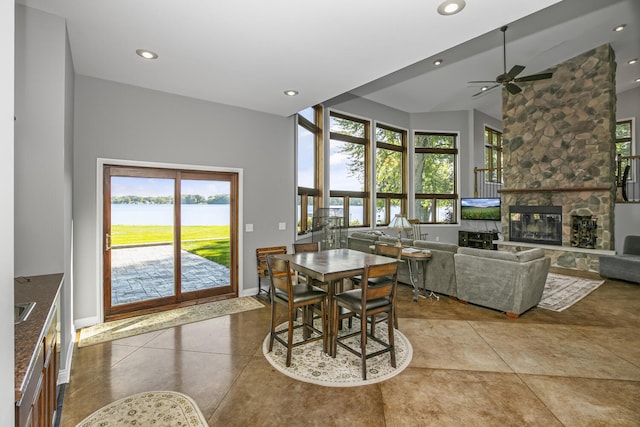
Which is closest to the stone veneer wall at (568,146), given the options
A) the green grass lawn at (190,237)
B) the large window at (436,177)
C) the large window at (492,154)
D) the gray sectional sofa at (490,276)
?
the large window at (436,177)

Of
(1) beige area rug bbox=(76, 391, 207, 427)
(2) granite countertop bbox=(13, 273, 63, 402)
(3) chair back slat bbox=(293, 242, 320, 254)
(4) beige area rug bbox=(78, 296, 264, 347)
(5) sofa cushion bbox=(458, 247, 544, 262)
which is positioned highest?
(3) chair back slat bbox=(293, 242, 320, 254)

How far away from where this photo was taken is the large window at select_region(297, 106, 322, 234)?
5.80m

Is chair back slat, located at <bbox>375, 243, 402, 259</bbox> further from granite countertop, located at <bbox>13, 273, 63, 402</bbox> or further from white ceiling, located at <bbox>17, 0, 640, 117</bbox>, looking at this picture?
granite countertop, located at <bbox>13, 273, 63, 402</bbox>

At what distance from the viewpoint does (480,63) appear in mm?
6285

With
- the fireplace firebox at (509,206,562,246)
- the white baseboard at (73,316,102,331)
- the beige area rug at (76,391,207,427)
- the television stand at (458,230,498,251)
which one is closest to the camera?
the beige area rug at (76,391,207,427)

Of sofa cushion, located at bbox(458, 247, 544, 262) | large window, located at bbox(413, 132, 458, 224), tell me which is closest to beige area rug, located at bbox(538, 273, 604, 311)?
sofa cushion, located at bbox(458, 247, 544, 262)

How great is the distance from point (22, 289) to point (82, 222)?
178 centimetres

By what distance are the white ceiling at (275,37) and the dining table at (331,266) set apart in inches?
84.1

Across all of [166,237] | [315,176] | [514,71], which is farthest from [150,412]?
[514,71]

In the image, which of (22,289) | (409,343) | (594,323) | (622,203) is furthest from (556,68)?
(22,289)

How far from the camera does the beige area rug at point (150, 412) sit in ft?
6.67

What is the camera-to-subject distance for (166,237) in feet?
14.0

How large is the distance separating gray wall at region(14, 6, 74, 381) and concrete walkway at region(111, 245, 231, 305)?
145 cm

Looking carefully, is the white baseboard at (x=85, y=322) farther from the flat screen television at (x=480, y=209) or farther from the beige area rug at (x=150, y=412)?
the flat screen television at (x=480, y=209)
